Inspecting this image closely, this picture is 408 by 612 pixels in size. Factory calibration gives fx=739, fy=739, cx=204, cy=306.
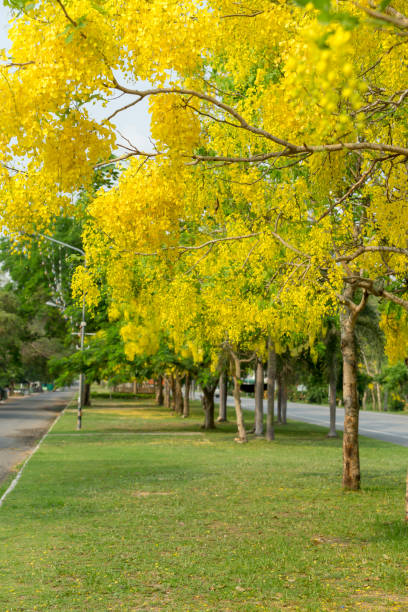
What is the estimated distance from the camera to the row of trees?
6168 millimetres

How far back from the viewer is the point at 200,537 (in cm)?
937

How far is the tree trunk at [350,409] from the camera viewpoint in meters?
13.6

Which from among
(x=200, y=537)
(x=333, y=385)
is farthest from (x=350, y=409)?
(x=333, y=385)

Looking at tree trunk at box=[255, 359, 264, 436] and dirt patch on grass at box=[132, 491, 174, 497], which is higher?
tree trunk at box=[255, 359, 264, 436]

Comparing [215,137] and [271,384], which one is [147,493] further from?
[271,384]

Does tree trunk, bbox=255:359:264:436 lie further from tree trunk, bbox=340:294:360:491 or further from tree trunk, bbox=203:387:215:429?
tree trunk, bbox=340:294:360:491

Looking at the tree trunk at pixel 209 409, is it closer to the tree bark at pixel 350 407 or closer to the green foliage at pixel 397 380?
the tree bark at pixel 350 407

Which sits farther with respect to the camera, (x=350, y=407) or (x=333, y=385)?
(x=333, y=385)

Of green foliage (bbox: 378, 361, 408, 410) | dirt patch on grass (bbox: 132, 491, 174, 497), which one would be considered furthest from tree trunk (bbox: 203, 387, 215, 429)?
green foliage (bbox: 378, 361, 408, 410)

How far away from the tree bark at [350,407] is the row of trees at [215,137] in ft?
3.28

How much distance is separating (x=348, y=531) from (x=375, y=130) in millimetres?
5442

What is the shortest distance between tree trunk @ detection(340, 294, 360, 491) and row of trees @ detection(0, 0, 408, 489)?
40.6 inches

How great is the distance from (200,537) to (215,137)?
5.19 m

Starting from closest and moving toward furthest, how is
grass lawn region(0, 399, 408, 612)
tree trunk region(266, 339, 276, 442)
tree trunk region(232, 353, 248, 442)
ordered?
1. grass lawn region(0, 399, 408, 612)
2. tree trunk region(232, 353, 248, 442)
3. tree trunk region(266, 339, 276, 442)
